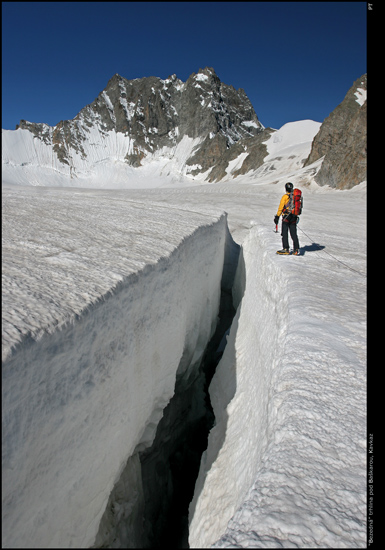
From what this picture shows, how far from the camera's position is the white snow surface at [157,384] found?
1.51m

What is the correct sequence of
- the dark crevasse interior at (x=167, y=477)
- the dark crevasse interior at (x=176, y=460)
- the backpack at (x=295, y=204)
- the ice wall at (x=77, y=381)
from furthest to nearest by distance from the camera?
the backpack at (x=295, y=204)
the dark crevasse interior at (x=176, y=460)
the dark crevasse interior at (x=167, y=477)
the ice wall at (x=77, y=381)

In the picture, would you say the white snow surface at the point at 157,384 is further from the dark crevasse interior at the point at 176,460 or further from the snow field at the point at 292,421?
the dark crevasse interior at the point at 176,460

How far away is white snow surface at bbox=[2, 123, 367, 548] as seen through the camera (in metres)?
1.51

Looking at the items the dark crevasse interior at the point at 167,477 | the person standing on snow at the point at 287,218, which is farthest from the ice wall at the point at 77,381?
the person standing on snow at the point at 287,218

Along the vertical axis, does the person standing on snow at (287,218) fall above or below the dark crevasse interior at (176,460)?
above

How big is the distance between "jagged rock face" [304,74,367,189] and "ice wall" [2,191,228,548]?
65.3 feet

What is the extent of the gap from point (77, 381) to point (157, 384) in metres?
1.46

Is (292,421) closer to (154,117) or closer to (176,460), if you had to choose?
(176,460)

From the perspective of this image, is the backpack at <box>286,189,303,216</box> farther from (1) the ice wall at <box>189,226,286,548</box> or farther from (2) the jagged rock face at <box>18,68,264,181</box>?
(2) the jagged rock face at <box>18,68,264,181</box>

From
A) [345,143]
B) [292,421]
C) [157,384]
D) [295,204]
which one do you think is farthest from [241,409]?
[345,143]

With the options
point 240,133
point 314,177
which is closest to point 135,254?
point 314,177

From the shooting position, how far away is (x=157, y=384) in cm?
331

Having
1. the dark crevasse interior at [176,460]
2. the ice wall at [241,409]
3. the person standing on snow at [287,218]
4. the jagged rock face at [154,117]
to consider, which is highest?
the jagged rock face at [154,117]

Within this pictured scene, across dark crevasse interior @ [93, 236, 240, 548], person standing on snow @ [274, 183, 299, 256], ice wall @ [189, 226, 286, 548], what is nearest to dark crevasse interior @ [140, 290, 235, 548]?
dark crevasse interior @ [93, 236, 240, 548]
